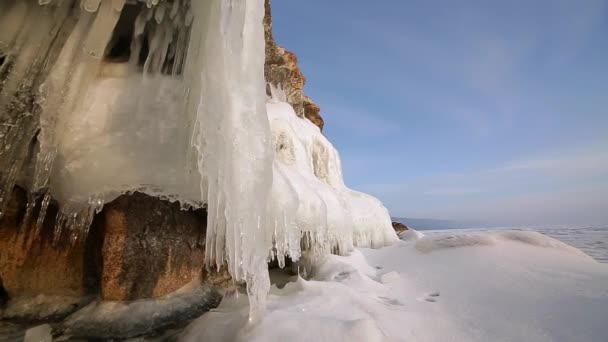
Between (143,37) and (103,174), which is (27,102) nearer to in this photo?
(103,174)

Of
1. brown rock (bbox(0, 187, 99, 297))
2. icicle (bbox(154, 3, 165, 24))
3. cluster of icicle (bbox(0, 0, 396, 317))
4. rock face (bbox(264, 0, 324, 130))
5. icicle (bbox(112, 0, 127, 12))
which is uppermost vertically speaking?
rock face (bbox(264, 0, 324, 130))

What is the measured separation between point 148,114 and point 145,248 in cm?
144

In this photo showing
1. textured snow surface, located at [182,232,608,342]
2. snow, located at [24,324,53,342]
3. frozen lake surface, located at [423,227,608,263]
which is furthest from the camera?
frozen lake surface, located at [423,227,608,263]

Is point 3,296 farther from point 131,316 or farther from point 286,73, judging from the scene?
point 286,73

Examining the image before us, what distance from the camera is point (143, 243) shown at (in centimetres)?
293

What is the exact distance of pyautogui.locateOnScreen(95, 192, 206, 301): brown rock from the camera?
2736 mm

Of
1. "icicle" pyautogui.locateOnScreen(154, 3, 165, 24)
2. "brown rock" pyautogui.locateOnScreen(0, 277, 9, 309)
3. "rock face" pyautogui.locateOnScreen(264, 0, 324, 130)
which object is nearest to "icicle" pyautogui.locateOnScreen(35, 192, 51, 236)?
"brown rock" pyautogui.locateOnScreen(0, 277, 9, 309)

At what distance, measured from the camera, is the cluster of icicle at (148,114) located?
229 cm

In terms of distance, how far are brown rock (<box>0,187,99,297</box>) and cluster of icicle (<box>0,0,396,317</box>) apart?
0.27 meters

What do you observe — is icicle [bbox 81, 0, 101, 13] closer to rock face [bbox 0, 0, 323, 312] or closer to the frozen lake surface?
rock face [bbox 0, 0, 323, 312]

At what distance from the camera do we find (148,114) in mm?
2602

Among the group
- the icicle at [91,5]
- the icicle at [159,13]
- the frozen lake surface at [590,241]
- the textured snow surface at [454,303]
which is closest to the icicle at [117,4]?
the icicle at [91,5]

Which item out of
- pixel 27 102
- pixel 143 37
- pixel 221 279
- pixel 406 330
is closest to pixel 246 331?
pixel 406 330

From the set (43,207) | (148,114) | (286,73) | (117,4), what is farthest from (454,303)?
(286,73)
